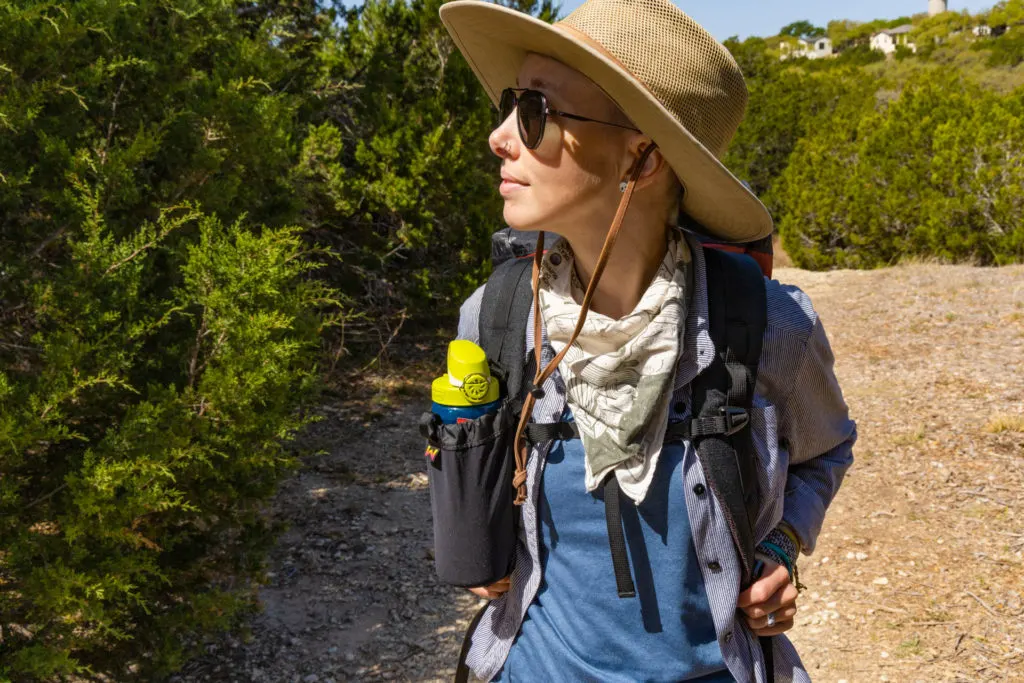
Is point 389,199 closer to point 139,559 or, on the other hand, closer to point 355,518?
point 355,518

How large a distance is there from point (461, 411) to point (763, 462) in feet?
1.63

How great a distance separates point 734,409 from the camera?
1260 mm

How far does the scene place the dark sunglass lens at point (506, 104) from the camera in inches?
54.3

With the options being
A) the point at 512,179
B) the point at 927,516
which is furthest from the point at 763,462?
the point at 927,516

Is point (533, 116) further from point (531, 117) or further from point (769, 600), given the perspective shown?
point (769, 600)

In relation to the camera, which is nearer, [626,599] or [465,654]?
[626,599]

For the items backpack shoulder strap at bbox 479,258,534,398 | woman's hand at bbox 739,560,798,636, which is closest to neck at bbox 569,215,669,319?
backpack shoulder strap at bbox 479,258,534,398

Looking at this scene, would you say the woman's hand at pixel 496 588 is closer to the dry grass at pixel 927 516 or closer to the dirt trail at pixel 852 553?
the dirt trail at pixel 852 553

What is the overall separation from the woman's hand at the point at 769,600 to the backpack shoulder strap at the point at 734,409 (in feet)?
0.08

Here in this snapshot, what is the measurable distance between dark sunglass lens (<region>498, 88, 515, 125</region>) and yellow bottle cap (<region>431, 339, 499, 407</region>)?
15.8 inches

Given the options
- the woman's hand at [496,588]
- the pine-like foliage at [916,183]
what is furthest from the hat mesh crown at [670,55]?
the pine-like foliage at [916,183]

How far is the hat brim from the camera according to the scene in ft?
4.00

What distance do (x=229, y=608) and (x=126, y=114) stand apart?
6.70 ft

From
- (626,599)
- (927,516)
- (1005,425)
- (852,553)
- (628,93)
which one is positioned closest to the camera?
(628,93)
